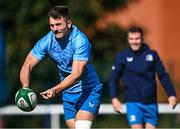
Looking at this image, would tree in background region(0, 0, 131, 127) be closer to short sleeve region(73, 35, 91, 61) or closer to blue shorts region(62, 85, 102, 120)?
blue shorts region(62, 85, 102, 120)

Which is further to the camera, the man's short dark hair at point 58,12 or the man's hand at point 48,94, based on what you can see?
the man's short dark hair at point 58,12

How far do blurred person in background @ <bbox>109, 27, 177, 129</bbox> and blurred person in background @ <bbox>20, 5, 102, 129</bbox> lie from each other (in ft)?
6.27

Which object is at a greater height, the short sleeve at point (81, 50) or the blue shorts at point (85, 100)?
the short sleeve at point (81, 50)

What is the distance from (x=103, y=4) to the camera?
85.3 feet

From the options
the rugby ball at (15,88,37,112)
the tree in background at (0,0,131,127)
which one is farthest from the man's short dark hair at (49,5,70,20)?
the tree in background at (0,0,131,127)

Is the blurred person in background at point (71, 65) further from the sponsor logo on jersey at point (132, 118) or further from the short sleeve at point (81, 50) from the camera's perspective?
the sponsor logo on jersey at point (132, 118)

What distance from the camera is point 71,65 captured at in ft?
30.7

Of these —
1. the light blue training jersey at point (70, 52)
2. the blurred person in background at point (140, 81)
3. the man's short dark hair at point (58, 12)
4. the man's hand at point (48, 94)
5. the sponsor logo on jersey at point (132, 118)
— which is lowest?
the sponsor logo on jersey at point (132, 118)

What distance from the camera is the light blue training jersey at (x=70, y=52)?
29.8ft

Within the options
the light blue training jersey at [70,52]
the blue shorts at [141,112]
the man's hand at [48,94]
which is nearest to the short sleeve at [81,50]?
the light blue training jersey at [70,52]

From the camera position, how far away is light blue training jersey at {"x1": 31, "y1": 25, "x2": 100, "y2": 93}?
9086 mm

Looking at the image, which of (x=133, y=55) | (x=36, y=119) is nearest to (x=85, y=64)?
(x=133, y=55)

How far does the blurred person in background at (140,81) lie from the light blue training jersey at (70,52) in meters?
1.93

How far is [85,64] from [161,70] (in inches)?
105
